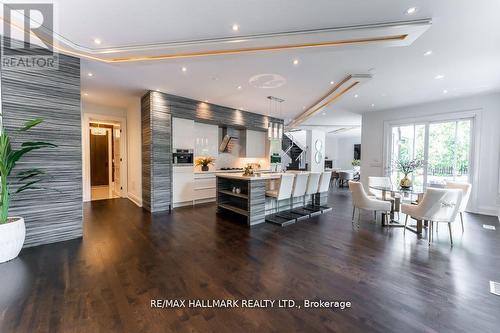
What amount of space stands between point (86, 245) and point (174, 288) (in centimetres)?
199

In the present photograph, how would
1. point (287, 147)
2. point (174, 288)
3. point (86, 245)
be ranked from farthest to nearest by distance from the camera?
point (287, 147) < point (86, 245) < point (174, 288)

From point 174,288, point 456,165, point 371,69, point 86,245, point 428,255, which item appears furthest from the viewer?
point 456,165

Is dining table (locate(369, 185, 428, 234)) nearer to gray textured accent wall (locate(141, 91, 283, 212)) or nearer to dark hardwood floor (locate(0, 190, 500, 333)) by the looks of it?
dark hardwood floor (locate(0, 190, 500, 333))

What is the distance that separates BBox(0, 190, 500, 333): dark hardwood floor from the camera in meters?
1.69

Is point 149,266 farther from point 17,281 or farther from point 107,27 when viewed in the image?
point 107,27

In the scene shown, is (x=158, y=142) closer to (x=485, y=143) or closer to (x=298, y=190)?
(x=298, y=190)

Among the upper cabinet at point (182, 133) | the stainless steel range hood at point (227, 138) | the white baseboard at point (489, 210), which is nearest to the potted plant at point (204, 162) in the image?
the upper cabinet at point (182, 133)

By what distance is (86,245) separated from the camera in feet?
10.3

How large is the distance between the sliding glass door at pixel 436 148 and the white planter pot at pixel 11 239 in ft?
27.5

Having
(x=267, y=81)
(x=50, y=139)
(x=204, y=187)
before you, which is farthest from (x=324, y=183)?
(x=50, y=139)

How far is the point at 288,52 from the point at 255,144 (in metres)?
4.80

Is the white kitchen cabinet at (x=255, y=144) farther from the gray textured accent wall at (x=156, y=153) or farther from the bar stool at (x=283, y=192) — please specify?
the bar stool at (x=283, y=192)

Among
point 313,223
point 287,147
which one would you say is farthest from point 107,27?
point 287,147

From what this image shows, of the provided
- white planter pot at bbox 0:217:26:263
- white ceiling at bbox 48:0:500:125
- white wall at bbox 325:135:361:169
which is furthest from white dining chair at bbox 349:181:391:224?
white wall at bbox 325:135:361:169
